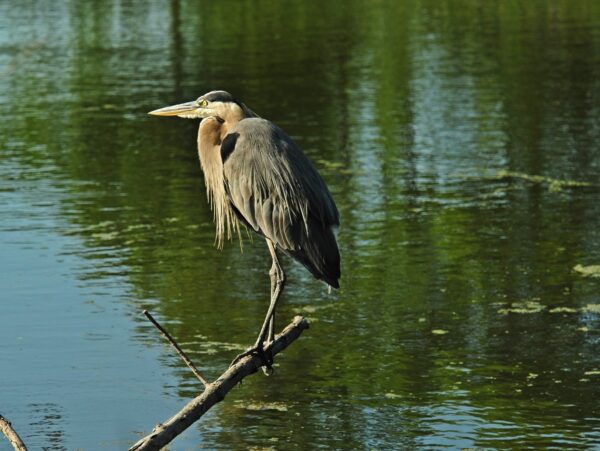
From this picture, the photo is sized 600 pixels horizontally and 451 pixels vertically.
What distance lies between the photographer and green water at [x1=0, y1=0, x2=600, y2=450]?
8281 millimetres

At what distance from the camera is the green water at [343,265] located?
8281 mm

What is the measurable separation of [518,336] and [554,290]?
1.18 meters

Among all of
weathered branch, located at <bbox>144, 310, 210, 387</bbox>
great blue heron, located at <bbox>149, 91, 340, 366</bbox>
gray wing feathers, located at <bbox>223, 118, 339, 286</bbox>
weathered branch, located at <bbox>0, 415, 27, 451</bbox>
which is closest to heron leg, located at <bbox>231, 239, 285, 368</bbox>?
great blue heron, located at <bbox>149, 91, 340, 366</bbox>

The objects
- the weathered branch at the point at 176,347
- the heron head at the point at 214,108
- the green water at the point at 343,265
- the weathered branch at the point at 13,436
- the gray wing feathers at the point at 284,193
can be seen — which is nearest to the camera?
the weathered branch at the point at 13,436

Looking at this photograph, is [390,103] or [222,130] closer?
[222,130]

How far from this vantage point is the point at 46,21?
35.7m

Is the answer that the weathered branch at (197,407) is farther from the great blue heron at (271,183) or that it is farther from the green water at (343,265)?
the green water at (343,265)

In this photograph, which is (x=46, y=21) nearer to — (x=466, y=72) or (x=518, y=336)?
(x=466, y=72)

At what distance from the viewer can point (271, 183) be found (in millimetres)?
6812

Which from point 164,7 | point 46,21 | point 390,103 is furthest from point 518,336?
point 164,7

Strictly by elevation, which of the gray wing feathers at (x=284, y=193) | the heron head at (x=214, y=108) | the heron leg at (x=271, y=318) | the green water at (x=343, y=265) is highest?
the heron head at (x=214, y=108)

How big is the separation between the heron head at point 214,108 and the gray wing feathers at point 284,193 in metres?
0.11

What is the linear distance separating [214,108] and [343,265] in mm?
4785

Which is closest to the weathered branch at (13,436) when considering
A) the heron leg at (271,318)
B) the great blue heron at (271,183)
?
the heron leg at (271,318)
